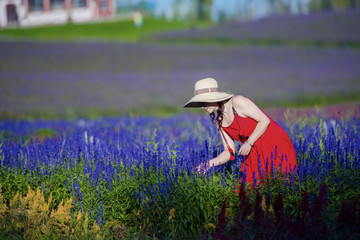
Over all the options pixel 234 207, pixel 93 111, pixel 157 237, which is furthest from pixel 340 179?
pixel 93 111

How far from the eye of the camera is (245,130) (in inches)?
124

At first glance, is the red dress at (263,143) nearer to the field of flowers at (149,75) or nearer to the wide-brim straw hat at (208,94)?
the wide-brim straw hat at (208,94)

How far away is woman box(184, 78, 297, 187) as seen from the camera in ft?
9.82

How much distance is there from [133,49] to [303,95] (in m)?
10.2

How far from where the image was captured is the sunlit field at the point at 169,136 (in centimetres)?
273

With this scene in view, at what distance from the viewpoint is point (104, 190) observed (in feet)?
9.85

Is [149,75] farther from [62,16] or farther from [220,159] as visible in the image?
[62,16]

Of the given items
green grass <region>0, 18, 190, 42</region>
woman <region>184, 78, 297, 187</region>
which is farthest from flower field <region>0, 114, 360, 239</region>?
green grass <region>0, 18, 190, 42</region>

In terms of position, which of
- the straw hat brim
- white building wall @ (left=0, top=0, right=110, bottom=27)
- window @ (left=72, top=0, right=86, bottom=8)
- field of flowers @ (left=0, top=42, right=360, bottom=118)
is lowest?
field of flowers @ (left=0, top=42, right=360, bottom=118)

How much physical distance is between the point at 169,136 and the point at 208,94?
5.70 feet

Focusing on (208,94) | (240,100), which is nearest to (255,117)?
(240,100)

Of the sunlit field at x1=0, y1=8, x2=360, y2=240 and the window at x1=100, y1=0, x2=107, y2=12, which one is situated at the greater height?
the window at x1=100, y1=0, x2=107, y2=12

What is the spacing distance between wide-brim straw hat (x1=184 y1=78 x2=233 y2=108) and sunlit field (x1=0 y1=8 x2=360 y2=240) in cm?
36

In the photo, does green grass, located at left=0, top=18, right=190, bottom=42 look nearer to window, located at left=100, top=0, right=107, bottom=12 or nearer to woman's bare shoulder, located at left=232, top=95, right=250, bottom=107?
window, located at left=100, top=0, right=107, bottom=12
